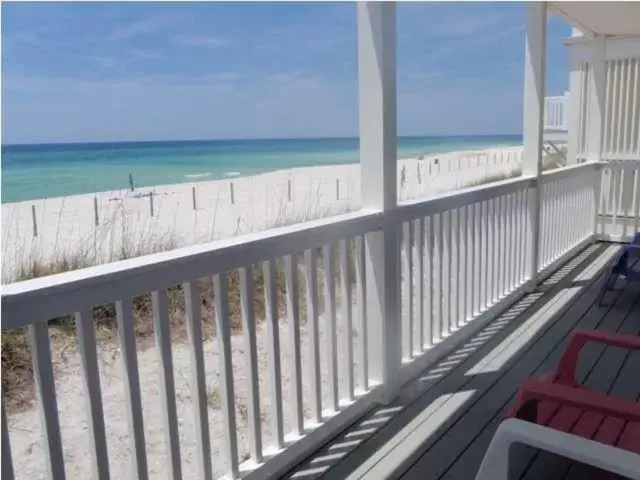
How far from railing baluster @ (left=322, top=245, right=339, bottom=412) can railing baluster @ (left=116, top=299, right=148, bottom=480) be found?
0.97m

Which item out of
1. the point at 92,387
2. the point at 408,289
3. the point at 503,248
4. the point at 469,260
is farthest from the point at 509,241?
the point at 92,387

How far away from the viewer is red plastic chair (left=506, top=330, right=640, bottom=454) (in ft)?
5.09

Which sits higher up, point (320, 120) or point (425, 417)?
point (320, 120)

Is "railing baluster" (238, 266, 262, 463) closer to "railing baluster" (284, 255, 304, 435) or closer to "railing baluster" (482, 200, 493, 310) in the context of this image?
"railing baluster" (284, 255, 304, 435)

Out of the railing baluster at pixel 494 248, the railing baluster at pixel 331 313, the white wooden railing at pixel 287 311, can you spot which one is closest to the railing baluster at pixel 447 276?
the white wooden railing at pixel 287 311

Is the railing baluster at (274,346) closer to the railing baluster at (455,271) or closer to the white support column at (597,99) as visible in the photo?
the railing baluster at (455,271)

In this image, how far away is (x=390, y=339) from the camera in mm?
2822

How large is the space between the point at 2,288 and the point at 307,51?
1319 inches

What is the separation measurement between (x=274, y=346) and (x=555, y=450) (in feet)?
3.82

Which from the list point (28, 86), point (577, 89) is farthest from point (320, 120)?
point (577, 89)

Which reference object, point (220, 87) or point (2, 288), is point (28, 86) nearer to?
point (220, 87)

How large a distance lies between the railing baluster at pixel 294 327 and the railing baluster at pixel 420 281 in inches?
41.3

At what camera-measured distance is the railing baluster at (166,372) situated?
1.70 m

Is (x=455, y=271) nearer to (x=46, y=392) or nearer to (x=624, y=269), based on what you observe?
(x=624, y=269)
